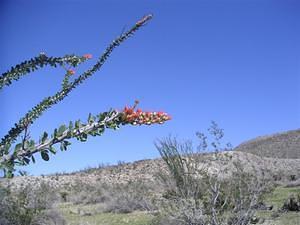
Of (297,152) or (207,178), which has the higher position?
(297,152)

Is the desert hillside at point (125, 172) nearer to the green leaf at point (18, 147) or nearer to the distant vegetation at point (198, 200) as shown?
the distant vegetation at point (198, 200)

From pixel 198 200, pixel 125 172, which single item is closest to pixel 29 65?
pixel 198 200

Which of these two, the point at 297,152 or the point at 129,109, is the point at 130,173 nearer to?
the point at 297,152

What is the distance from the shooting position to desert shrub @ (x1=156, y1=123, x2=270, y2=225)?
11.0 meters

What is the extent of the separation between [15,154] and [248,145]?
8156cm

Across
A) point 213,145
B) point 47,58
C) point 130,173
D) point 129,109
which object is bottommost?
point 129,109

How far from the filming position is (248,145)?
81750 millimetres

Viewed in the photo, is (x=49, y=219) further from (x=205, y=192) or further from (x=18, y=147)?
(x=18, y=147)

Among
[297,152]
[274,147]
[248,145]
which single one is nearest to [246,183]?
[297,152]

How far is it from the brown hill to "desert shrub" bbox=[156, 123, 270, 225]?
49.3 m

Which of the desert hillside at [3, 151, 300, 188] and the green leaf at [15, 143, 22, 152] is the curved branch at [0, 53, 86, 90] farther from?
the desert hillside at [3, 151, 300, 188]

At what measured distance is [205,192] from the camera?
12062 mm

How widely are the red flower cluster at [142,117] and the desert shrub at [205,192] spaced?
862 cm

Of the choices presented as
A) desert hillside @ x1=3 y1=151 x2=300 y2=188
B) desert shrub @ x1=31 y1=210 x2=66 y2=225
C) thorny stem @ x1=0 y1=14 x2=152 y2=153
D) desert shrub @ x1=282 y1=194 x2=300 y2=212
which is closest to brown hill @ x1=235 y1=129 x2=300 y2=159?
desert hillside @ x1=3 y1=151 x2=300 y2=188
